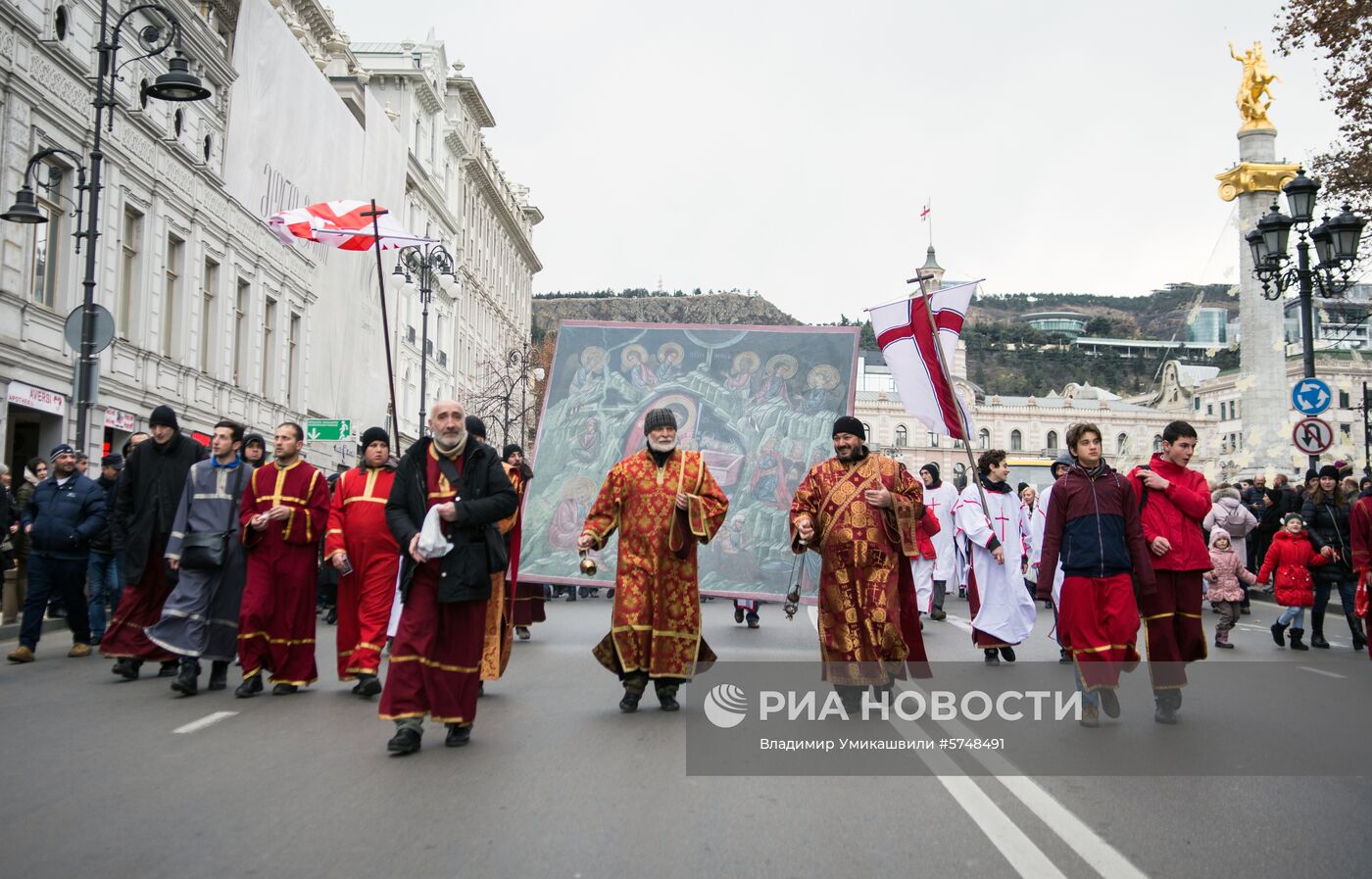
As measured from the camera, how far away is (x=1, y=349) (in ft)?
70.6

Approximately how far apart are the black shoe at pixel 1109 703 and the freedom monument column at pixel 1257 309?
109 ft

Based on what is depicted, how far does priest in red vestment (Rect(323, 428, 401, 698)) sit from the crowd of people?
2 centimetres

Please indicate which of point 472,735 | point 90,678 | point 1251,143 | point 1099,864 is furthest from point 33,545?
point 1251,143

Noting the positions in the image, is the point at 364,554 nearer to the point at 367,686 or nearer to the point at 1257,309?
the point at 367,686

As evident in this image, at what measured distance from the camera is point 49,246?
78.5 ft

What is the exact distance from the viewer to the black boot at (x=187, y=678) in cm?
940

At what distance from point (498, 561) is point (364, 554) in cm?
256

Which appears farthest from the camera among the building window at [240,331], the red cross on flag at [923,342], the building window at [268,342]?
the building window at [268,342]

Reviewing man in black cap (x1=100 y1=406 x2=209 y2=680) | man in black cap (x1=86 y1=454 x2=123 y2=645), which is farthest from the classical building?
man in black cap (x1=100 y1=406 x2=209 y2=680)

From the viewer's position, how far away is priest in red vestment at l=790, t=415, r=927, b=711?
8531 millimetres

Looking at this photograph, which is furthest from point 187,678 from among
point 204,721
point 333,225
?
point 333,225

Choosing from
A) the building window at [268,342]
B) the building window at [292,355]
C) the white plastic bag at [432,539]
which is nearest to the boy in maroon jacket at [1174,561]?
the white plastic bag at [432,539]

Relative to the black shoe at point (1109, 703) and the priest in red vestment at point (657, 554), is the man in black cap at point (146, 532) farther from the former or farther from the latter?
the black shoe at point (1109, 703)

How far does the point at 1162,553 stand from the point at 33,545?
9.36 m
